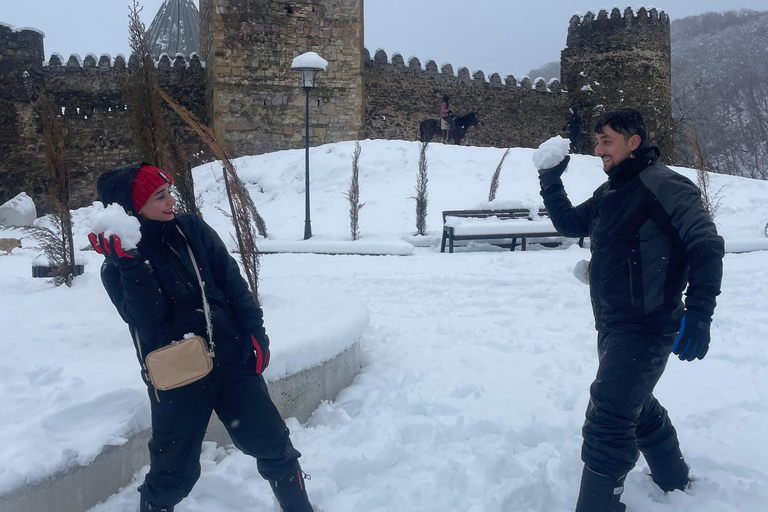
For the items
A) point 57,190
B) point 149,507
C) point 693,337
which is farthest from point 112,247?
point 57,190

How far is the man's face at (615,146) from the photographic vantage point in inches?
86.3

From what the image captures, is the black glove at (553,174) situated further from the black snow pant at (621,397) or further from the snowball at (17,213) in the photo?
the snowball at (17,213)

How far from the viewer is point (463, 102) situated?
1972 cm

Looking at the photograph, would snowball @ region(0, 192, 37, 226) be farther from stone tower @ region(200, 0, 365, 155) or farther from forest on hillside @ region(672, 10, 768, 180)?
forest on hillside @ region(672, 10, 768, 180)

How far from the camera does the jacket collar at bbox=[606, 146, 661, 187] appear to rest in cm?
218

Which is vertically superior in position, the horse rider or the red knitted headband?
the horse rider

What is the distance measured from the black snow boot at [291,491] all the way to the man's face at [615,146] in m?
1.63

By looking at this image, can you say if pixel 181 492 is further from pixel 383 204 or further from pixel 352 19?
pixel 352 19

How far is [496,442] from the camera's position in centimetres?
281

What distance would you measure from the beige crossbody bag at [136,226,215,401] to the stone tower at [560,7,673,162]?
20273 millimetres

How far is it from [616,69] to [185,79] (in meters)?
14.2

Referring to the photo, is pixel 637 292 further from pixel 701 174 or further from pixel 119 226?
pixel 701 174

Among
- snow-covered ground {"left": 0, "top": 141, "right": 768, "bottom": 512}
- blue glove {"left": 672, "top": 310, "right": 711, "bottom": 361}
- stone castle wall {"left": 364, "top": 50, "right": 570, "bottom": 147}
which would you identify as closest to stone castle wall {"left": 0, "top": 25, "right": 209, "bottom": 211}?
stone castle wall {"left": 364, "top": 50, "right": 570, "bottom": 147}

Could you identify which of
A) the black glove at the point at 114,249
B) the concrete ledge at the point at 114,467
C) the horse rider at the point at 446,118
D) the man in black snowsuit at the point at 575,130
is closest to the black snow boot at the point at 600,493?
the concrete ledge at the point at 114,467
